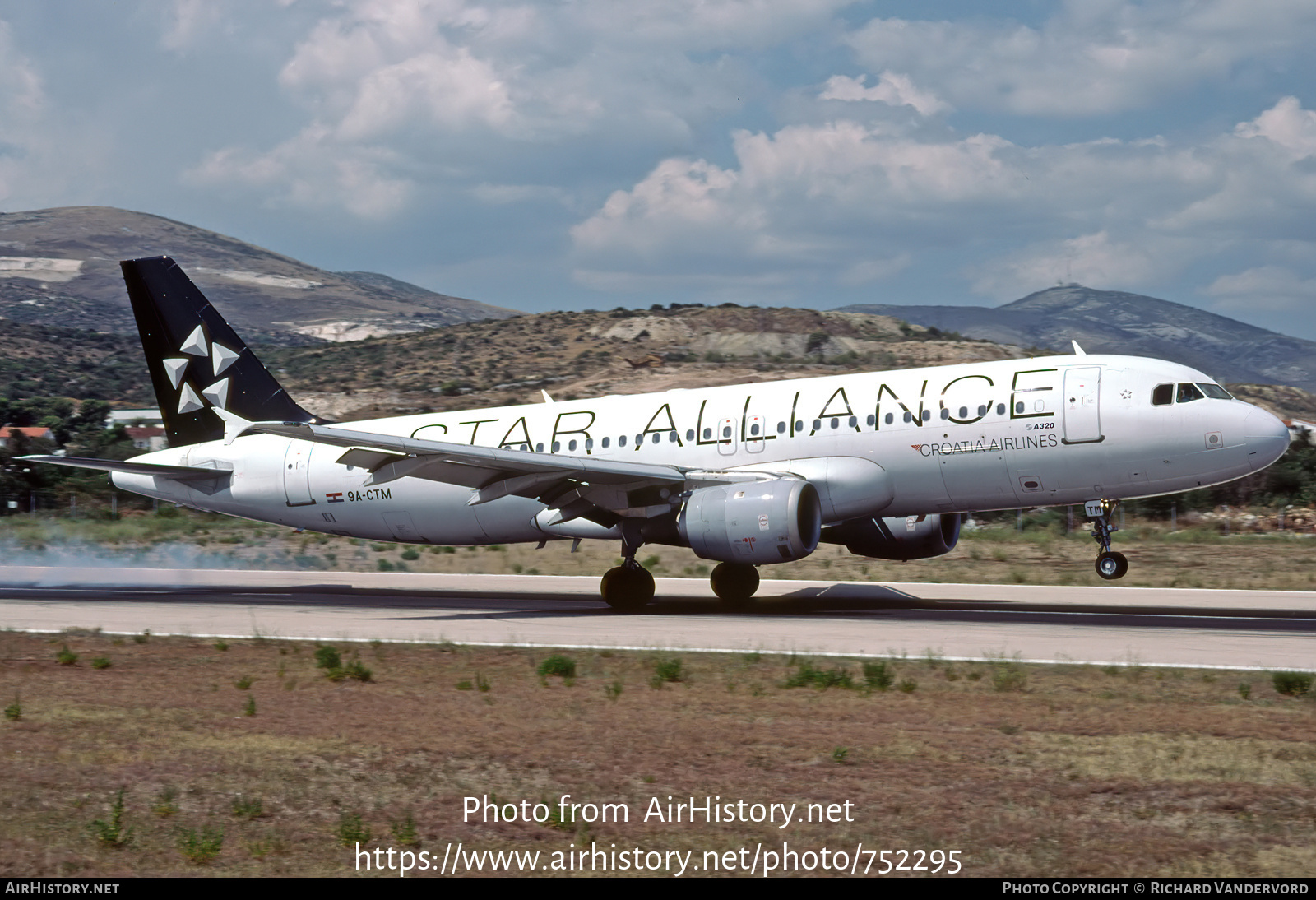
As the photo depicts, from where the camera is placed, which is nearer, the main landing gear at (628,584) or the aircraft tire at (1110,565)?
the aircraft tire at (1110,565)

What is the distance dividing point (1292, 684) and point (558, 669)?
880cm

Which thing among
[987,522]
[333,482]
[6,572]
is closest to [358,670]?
[333,482]

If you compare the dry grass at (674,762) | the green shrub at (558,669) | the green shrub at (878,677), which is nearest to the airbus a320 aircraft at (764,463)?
the green shrub at (878,677)

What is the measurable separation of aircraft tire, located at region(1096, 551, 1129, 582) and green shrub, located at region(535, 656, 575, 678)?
11.1m

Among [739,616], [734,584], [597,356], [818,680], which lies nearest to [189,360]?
[734,584]

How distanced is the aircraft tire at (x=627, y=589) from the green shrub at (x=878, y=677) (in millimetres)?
10092

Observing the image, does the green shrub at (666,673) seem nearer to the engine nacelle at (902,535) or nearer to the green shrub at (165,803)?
the green shrub at (165,803)

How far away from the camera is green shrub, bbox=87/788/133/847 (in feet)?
29.0

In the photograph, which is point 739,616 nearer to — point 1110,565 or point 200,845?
point 1110,565

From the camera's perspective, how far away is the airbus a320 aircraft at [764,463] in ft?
77.3

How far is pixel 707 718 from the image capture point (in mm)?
13422

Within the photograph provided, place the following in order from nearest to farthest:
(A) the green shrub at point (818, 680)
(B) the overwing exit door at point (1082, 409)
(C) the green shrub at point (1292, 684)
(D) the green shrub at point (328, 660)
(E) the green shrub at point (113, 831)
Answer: (E) the green shrub at point (113, 831), (C) the green shrub at point (1292, 684), (A) the green shrub at point (818, 680), (D) the green shrub at point (328, 660), (B) the overwing exit door at point (1082, 409)
